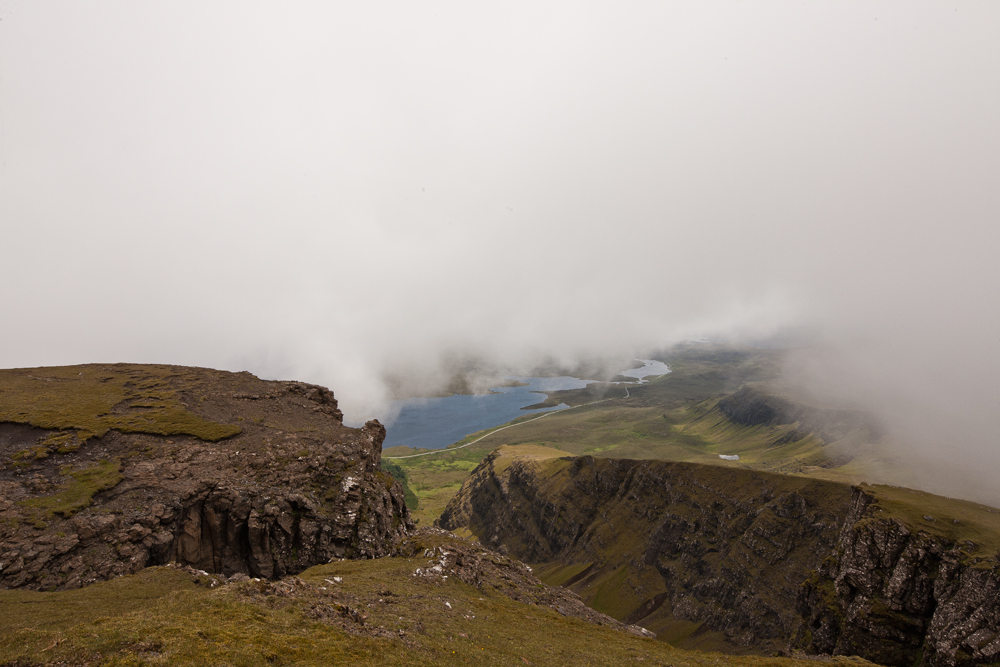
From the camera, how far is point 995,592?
49719mm

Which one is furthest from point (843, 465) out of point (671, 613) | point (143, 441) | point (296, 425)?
point (143, 441)

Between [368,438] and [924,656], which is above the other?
[368,438]

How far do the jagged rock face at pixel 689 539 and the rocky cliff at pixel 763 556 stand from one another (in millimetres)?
372

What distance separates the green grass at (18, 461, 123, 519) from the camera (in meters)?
40.7

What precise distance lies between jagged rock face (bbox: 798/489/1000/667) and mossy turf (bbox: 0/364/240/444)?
9509cm

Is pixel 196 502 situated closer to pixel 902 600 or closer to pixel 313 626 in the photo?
pixel 313 626

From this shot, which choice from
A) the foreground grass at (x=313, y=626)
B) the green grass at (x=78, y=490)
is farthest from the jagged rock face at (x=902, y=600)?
the green grass at (x=78, y=490)

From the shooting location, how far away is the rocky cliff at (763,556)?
187ft

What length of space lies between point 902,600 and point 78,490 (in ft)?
345

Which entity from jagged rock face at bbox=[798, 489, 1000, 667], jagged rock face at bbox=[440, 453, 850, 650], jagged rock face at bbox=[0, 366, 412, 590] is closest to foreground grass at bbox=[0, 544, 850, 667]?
jagged rock face at bbox=[0, 366, 412, 590]

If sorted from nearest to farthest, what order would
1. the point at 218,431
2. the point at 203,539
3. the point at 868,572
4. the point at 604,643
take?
the point at 604,643
the point at 203,539
the point at 218,431
the point at 868,572

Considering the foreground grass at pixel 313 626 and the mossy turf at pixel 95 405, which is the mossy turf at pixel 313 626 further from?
the mossy turf at pixel 95 405

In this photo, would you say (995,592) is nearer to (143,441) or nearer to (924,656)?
(924,656)

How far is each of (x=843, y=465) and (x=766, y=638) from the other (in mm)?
130318
